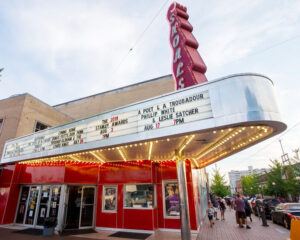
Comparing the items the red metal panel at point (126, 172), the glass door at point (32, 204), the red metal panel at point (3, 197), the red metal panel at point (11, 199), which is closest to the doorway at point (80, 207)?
the red metal panel at point (126, 172)

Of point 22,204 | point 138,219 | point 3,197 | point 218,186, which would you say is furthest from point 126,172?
point 218,186

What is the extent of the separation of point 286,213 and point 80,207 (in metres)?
12.0

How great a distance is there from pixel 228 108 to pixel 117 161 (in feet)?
28.2

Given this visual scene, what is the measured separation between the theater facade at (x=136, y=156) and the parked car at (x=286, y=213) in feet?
16.0

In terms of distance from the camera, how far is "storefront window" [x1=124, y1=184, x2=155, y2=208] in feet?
37.1

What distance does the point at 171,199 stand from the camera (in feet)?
37.1

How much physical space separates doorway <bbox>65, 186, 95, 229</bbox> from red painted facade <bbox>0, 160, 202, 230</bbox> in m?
0.37

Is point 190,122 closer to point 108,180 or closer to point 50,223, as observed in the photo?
point 108,180

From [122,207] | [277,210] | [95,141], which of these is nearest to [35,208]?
[122,207]

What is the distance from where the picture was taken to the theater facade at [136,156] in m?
5.57

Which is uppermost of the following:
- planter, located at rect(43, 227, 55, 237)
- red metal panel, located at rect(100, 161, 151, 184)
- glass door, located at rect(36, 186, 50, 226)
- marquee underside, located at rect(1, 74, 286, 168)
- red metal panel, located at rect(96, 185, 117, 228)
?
marquee underside, located at rect(1, 74, 286, 168)

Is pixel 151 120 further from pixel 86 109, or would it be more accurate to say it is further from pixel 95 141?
pixel 86 109

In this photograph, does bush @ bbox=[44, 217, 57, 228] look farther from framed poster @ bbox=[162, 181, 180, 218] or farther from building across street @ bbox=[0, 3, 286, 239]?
framed poster @ bbox=[162, 181, 180, 218]

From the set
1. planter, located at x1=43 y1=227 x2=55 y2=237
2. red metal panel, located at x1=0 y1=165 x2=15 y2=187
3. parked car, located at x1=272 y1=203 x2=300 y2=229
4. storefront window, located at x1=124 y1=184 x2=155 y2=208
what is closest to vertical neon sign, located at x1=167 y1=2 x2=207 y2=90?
storefront window, located at x1=124 y1=184 x2=155 y2=208
